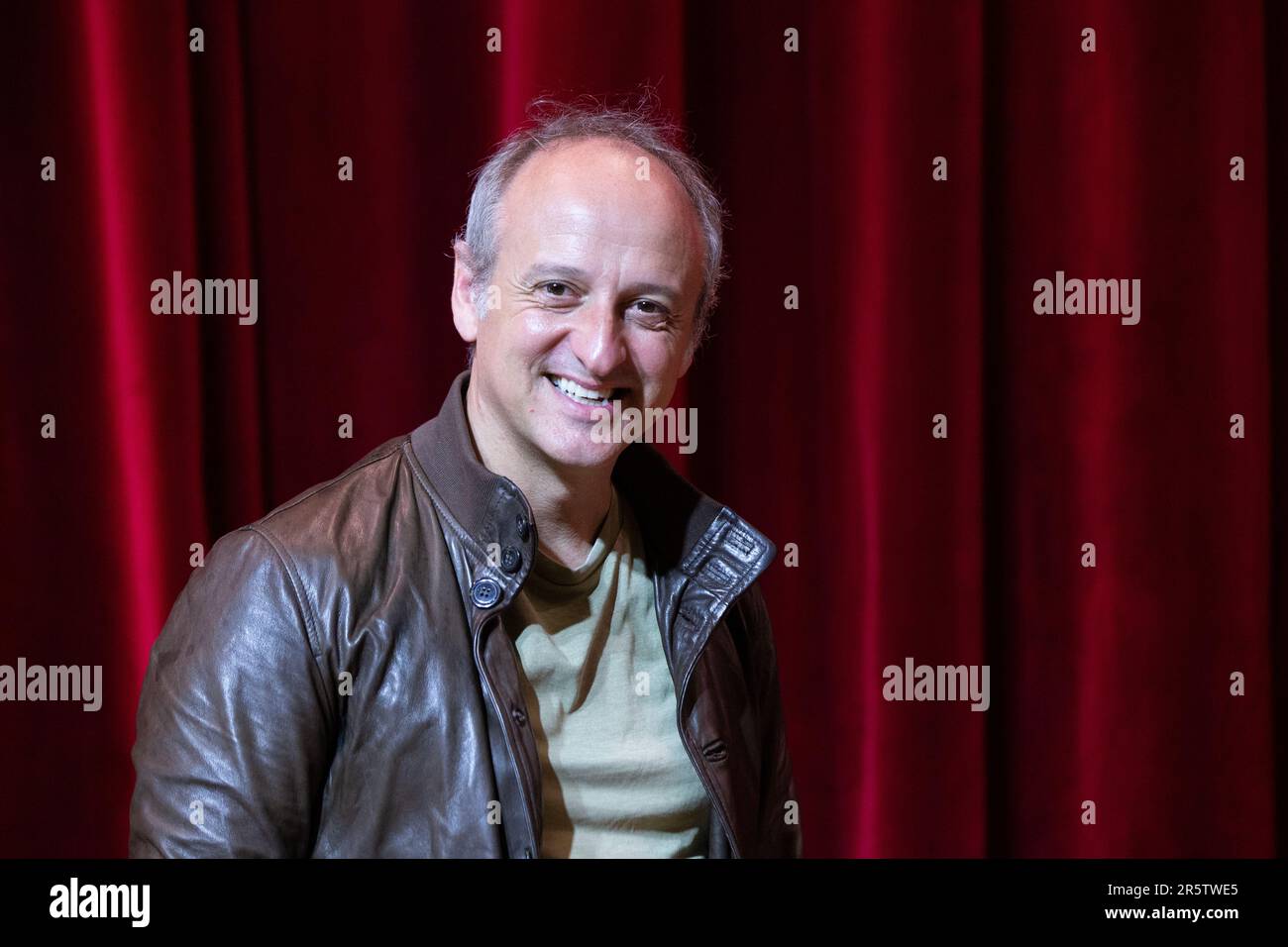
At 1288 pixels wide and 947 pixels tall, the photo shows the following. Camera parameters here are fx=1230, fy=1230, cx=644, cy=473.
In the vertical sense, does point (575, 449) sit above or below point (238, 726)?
above

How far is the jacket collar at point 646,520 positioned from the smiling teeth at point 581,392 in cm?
11

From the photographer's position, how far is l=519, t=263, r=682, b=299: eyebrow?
3.85 ft

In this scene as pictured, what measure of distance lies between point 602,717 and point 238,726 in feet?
1.14

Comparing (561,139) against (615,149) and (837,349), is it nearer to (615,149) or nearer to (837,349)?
(615,149)

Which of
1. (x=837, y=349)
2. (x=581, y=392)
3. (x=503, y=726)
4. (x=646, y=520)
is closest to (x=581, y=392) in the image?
(x=581, y=392)

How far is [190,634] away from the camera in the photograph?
3.48ft

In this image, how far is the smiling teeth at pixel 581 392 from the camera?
1.20 meters

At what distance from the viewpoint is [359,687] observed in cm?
108

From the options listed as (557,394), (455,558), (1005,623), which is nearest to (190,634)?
(455,558)

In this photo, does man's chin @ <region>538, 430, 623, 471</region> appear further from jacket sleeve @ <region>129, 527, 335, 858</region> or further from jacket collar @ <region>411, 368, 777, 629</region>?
jacket sleeve @ <region>129, 527, 335, 858</region>

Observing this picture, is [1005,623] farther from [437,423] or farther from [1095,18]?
[437,423]

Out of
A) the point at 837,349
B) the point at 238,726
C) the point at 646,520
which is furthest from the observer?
the point at 837,349

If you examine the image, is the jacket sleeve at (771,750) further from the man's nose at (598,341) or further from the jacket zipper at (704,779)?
the man's nose at (598,341)

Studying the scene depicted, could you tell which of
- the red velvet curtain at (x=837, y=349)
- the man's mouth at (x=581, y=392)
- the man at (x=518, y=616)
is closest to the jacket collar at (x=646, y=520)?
the man at (x=518, y=616)
